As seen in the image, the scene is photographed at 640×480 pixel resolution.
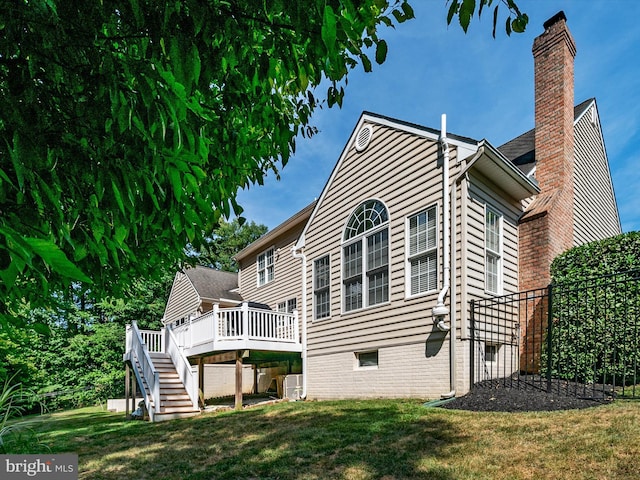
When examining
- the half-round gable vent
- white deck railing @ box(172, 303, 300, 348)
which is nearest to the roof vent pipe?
the half-round gable vent

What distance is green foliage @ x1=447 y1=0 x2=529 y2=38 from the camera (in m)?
2.01

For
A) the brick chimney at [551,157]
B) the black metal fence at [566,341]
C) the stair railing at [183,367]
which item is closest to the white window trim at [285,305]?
the stair railing at [183,367]

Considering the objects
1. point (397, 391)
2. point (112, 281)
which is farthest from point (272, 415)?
point (112, 281)

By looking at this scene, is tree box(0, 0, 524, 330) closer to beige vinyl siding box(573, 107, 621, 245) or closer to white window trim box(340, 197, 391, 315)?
white window trim box(340, 197, 391, 315)

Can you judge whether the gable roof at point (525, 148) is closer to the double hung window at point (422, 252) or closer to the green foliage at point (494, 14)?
the double hung window at point (422, 252)

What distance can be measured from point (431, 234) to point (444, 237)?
1.53 ft

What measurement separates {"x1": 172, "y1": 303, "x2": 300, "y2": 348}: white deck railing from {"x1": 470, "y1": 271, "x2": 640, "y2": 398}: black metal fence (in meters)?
6.04

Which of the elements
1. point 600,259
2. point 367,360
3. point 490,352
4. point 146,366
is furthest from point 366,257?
point 146,366

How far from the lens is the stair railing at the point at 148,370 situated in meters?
10.9

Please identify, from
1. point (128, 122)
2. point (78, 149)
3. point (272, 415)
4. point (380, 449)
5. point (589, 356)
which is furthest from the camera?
point (272, 415)

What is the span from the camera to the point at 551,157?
993cm

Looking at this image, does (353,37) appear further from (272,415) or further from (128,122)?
(272,415)

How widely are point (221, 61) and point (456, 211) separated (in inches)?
271

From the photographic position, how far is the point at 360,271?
10.8 metres
